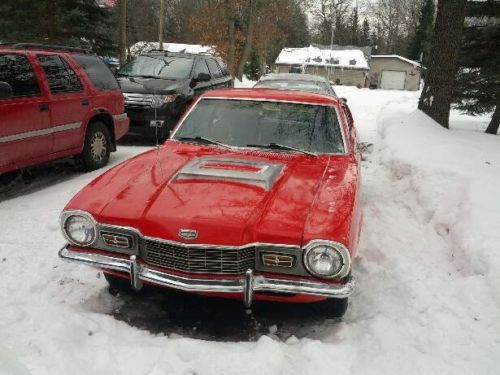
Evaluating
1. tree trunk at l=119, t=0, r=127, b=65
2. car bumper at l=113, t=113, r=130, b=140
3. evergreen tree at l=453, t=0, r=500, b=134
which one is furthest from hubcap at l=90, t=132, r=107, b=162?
tree trunk at l=119, t=0, r=127, b=65

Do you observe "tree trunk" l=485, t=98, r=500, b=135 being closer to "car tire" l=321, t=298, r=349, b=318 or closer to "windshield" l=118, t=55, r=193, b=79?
"windshield" l=118, t=55, r=193, b=79

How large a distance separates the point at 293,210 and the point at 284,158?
1082 mm

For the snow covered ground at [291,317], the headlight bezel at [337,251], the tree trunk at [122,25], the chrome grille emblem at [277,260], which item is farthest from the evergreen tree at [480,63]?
the tree trunk at [122,25]

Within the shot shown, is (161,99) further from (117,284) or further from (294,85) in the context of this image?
(117,284)

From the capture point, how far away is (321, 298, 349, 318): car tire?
3496mm

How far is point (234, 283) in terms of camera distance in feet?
10.4

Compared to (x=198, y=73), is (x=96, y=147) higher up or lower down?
lower down

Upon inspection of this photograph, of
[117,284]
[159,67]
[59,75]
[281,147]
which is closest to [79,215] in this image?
[117,284]

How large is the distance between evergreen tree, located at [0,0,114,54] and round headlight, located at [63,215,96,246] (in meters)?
14.8

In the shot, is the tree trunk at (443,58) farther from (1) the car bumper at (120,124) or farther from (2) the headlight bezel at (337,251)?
(2) the headlight bezel at (337,251)

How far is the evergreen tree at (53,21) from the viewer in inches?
647

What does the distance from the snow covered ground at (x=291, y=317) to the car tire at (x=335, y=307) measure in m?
0.09

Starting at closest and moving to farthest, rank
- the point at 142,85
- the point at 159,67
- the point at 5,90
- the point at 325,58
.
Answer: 1. the point at 5,90
2. the point at 142,85
3. the point at 159,67
4. the point at 325,58

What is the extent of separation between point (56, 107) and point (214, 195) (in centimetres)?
401
